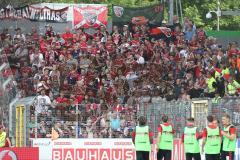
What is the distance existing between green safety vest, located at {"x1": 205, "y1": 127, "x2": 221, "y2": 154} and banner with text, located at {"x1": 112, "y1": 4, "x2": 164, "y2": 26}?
Result: 1747 cm

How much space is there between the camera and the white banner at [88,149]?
30.8 m

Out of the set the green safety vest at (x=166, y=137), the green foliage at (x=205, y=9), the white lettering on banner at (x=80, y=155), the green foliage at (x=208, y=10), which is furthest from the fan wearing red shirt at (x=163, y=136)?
the green foliage at (x=208, y=10)

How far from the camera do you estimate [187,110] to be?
31.0 m

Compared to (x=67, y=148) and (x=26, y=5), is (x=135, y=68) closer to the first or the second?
(x=26, y=5)

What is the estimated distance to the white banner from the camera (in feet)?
101

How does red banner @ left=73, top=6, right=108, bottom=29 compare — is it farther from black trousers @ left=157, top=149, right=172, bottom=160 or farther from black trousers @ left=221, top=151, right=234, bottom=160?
black trousers @ left=221, top=151, right=234, bottom=160

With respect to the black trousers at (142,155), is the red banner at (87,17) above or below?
above

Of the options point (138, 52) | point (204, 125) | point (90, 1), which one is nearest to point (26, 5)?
point (138, 52)

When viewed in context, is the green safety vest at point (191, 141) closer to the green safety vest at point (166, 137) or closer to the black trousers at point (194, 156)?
the black trousers at point (194, 156)

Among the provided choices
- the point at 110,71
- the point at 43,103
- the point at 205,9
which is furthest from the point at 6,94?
the point at 205,9

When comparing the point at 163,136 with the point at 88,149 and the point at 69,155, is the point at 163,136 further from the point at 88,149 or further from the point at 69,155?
the point at 69,155

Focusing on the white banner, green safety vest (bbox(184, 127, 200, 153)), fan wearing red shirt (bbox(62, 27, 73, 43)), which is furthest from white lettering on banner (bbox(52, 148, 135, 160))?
fan wearing red shirt (bbox(62, 27, 73, 43))

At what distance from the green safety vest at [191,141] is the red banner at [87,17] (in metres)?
17.4

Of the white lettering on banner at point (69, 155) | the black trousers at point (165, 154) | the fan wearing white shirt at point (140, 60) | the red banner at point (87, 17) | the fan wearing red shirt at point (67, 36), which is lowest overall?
the white lettering on banner at point (69, 155)
